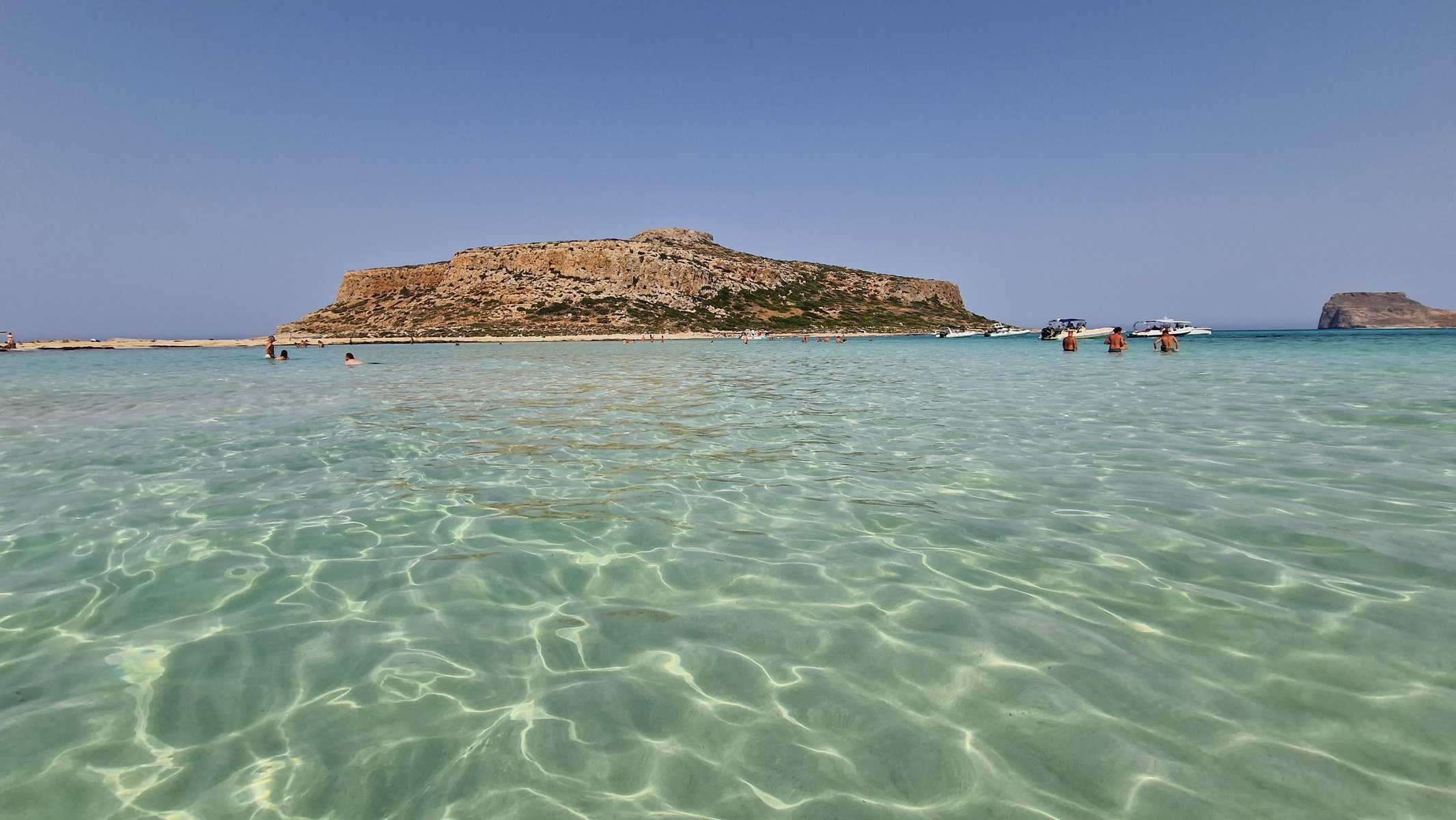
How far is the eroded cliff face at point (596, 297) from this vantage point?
10962 cm

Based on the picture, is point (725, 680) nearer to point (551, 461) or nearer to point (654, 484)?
point (654, 484)

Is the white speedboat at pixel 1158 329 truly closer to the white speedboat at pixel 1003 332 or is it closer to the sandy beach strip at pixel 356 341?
the white speedboat at pixel 1003 332

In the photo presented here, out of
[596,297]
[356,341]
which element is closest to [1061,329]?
[596,297]

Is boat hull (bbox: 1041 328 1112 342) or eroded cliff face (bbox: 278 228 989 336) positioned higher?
eroded cliff face (bbox: 278 228 989 336)

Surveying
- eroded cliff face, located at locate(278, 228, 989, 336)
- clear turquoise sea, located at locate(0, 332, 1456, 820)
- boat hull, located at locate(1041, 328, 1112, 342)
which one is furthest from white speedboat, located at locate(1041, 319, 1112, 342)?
clear turquoise sea, located at locate(0, 332, 1456, 820)

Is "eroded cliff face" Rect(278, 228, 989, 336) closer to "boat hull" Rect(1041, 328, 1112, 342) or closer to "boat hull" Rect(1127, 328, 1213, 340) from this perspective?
"boat hull" Rect(1041, 328, 1112, 342)

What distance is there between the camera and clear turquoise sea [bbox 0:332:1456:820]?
2855 mm

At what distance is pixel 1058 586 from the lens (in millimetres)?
4777

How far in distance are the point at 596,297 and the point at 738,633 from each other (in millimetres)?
117324

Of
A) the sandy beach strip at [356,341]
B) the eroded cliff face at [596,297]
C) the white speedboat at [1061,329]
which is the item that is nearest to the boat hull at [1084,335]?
the white speedboat at [1061,329]

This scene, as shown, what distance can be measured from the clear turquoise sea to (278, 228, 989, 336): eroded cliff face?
9460 cm

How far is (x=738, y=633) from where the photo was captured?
4.21 metres

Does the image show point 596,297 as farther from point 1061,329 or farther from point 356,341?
point 1061,329

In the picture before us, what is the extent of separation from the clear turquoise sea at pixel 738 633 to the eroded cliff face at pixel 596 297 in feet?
310
